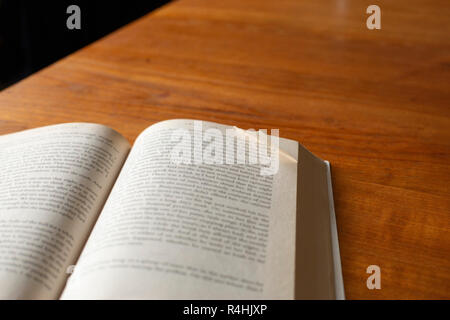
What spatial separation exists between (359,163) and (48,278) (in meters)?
0.47

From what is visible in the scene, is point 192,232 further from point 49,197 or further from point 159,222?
point 49,197

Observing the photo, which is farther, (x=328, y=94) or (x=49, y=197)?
(x=328, y=94)

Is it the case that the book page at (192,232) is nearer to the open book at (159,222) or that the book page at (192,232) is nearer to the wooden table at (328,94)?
the open book at (159,222)

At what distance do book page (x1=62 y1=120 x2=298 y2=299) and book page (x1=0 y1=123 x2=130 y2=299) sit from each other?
2cm

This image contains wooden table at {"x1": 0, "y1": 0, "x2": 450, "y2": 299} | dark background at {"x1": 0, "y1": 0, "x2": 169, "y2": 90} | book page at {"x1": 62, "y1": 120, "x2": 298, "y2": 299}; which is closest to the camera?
book page at {"x1": 62, "y1": 120, "x2": 298, "y2": 299}

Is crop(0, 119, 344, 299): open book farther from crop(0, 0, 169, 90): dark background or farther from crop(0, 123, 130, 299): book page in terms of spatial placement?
crop(0, 0, 169, 90): dark background

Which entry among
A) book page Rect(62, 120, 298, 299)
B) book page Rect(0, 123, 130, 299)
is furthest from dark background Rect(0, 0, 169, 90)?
book page Rect(62, 120, 298, 299)

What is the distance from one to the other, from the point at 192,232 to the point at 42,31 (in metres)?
1.65

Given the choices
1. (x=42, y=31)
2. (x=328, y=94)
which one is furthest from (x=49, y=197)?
(x=42, y=31)

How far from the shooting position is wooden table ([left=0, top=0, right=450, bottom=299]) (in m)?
0.56

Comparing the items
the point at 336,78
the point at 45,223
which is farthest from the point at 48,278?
the point at 336,78

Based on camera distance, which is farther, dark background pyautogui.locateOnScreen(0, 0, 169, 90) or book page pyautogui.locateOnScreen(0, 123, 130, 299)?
dark background pyautogui.locateOnScreen(0, 0, 169, 90)

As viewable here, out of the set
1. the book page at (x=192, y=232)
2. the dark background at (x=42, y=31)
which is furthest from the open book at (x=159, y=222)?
the dark background at (x=42, y=31)

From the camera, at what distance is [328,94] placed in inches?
32.7
